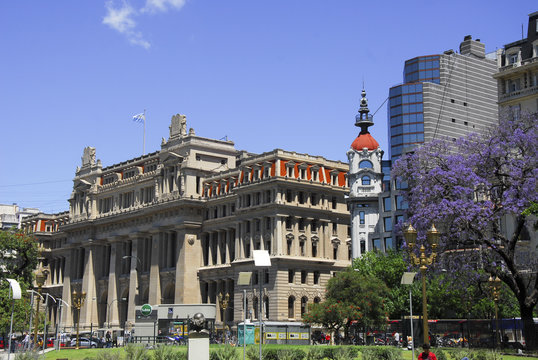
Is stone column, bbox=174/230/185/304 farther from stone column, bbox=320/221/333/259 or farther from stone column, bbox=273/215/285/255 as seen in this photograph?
stone column, bbox=320/221/333/259

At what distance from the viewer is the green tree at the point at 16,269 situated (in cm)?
8450

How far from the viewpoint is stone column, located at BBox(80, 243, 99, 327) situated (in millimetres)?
121938

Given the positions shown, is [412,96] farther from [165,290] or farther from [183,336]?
[183,336]

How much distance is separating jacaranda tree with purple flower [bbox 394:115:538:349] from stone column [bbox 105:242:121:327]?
7346 centimetres

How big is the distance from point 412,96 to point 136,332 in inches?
2757

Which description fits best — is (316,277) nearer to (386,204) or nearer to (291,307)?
(291,307)

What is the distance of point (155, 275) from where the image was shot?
355ft

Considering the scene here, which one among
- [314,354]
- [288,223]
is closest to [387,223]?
[288,223]

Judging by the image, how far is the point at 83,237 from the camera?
429ft

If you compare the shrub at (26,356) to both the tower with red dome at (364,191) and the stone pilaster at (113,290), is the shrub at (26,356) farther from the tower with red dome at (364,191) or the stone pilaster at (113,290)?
the stone pilaster at (113,290)

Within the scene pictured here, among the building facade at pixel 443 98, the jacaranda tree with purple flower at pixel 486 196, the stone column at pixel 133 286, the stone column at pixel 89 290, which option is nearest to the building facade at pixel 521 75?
the jacaranda tree with purple flower at pixel 486 196

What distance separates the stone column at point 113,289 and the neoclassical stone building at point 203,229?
18 centimetres

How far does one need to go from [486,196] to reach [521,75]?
104 feet

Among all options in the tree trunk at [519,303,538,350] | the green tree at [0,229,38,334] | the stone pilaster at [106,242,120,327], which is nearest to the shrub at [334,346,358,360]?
the tree trunk at [519,303,538,350]
